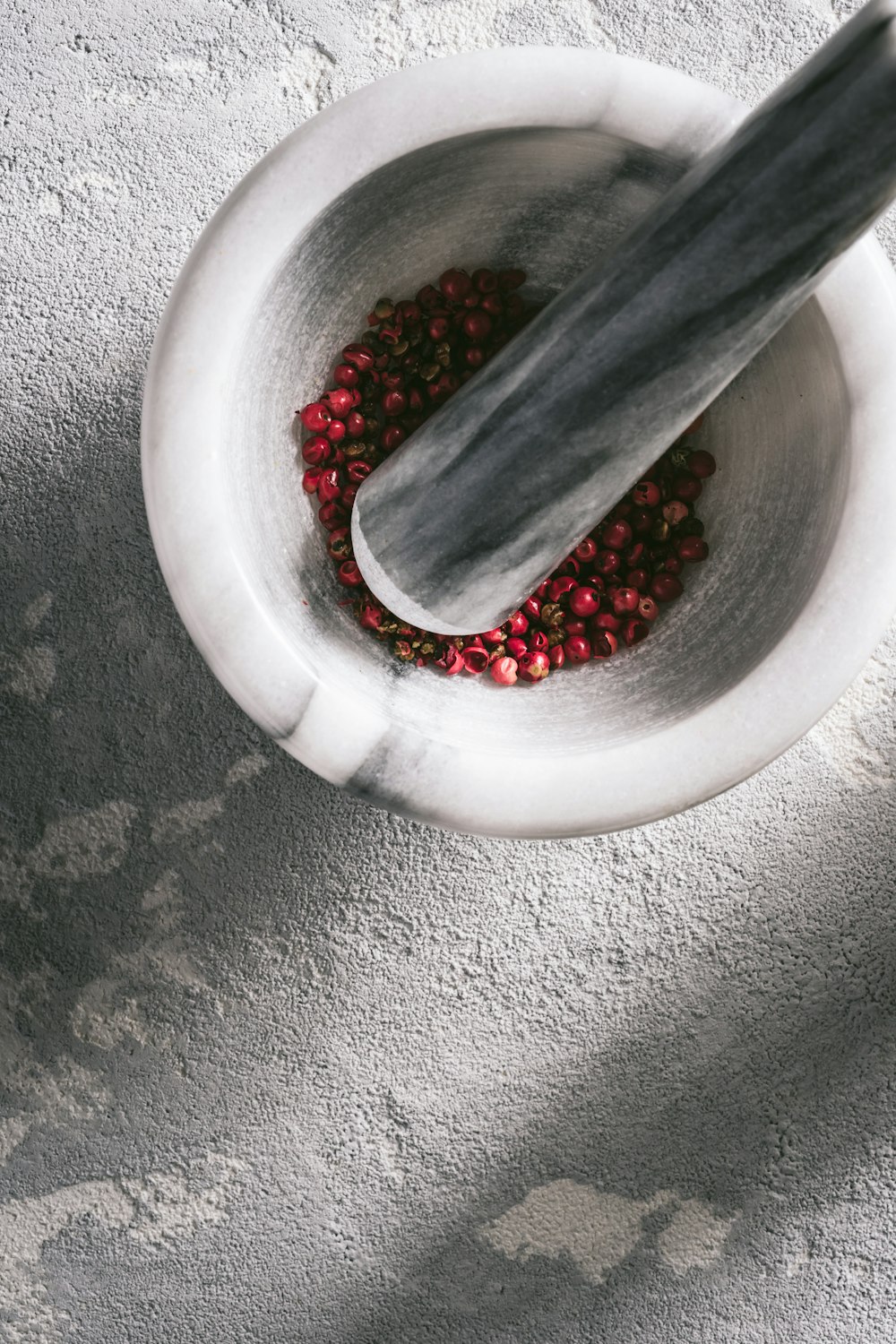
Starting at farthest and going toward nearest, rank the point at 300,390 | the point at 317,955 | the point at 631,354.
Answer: the point at 317,955
the point at 300,390
the point at 631,354

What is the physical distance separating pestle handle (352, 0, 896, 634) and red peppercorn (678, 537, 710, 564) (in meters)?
0.16

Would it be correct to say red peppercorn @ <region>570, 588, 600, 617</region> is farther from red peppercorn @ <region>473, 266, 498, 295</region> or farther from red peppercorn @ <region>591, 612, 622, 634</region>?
red peppercorn @ <region>473, 266, 498, 295</region>

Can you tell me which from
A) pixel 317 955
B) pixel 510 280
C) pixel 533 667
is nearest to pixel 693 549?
pixel 533 667

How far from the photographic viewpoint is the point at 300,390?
845 millimetres

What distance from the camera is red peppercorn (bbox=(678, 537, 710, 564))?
0.89 metres

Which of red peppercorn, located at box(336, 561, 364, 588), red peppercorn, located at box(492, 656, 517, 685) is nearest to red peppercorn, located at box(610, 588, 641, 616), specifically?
red peppercorn, located at box(492, 656, 517, 685)

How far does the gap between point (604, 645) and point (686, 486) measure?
0.16 m

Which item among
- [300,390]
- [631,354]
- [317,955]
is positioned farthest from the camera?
[317,955]

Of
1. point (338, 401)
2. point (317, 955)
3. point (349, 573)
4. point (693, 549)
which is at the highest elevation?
point (693, 549)

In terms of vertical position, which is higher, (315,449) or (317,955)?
(315,449)

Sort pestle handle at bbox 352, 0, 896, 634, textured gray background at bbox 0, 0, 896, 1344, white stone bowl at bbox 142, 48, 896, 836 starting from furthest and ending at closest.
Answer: textured gray background at bbox 0, 0, 896, 1344 → white stone bowl at bbox 142, 48, 896, 836 → pestle handle at bbox 352, 0, 896, 634

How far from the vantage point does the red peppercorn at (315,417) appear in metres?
0.85

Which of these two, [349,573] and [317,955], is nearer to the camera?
[349,573]

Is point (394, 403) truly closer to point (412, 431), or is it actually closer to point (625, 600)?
point (412, 431)
